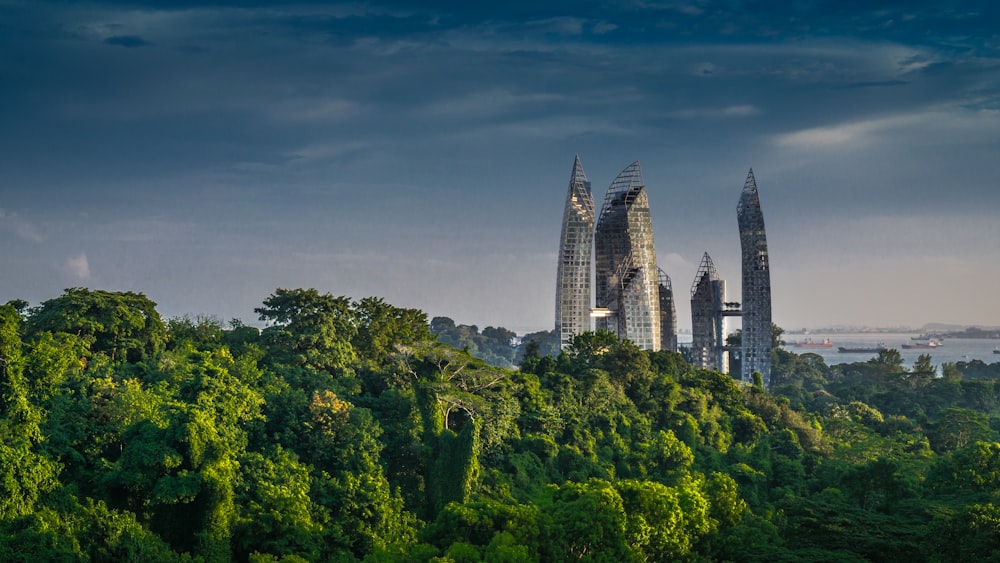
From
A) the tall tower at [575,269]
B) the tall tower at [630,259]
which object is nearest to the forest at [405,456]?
the tall tower at [575,269]

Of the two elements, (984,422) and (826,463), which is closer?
(826,463)

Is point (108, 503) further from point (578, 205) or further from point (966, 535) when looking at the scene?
point (578, 205)

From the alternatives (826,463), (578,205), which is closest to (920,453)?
(826,463)

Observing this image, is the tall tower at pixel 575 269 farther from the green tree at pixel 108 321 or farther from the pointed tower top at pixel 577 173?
the green tree at pixel 108 321

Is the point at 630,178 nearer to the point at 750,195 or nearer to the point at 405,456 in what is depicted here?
the point at 750,195

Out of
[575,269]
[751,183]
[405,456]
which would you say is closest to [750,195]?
[751,183]

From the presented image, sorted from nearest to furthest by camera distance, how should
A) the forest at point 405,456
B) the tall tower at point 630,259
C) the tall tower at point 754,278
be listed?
the forest at point 405,456 → the tall tower at point 630,259 → the tall tower at point 754,278

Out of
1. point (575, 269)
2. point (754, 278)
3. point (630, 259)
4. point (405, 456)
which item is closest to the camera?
point (405, 456)
